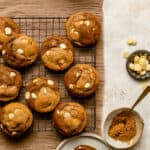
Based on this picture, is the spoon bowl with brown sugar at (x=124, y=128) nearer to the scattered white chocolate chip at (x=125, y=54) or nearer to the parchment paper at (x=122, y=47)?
the parchment paper at (x=122, y=47)

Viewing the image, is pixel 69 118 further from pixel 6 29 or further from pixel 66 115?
pixel 6 29

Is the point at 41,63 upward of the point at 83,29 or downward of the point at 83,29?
downward

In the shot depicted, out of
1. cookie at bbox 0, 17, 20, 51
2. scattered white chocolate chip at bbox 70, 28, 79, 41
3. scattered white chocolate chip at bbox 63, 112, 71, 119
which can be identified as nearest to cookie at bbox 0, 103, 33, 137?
scattered white chocolate chip at bbox 63, 112, 71, 119

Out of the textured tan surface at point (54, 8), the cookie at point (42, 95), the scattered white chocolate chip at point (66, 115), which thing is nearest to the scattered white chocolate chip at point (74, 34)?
the textured tan surface at point (54, 8)

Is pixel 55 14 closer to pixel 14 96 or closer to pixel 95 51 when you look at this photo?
pixel 95 51

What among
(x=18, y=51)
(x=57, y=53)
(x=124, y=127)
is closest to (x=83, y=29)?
(x=57, y=53)

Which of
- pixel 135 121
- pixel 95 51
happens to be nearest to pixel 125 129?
pixel 135 121
